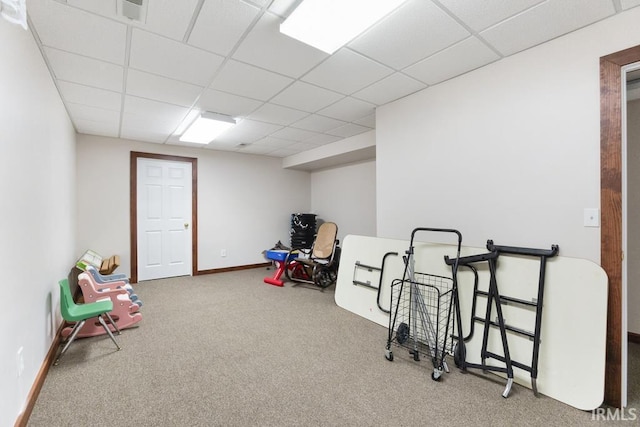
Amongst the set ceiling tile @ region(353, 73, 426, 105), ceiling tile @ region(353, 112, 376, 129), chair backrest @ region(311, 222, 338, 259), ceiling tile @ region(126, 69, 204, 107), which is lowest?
chair backrest @ region(311, 222, 338, 259)

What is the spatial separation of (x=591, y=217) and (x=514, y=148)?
70 cm

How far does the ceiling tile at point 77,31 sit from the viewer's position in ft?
5.73

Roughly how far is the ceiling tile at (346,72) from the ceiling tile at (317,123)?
0.90 metres

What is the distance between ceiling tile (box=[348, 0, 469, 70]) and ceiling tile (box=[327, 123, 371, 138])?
175cm

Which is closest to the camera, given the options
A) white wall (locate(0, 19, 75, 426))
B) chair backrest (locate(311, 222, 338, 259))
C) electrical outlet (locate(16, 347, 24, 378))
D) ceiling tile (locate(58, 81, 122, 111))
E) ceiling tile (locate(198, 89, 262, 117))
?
white wall (locate(0, 19, 75, 426))

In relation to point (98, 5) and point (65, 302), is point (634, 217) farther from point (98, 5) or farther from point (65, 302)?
point (65, 302)

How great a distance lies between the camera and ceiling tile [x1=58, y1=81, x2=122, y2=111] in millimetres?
2797

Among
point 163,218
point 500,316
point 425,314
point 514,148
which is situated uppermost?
point 514,148

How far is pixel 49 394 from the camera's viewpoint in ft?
6.31

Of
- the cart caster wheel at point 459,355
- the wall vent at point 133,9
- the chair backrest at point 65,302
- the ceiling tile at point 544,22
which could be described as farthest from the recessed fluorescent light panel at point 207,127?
the cart caster wheel at point 459,355

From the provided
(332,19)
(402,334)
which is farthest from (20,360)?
(332,19)

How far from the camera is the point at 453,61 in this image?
2373mm

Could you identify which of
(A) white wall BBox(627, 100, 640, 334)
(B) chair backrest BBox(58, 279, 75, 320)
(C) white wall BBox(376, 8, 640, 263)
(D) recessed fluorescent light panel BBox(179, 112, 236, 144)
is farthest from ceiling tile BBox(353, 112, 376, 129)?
(B) chair backrest BBox(58, 279, 75, 320)

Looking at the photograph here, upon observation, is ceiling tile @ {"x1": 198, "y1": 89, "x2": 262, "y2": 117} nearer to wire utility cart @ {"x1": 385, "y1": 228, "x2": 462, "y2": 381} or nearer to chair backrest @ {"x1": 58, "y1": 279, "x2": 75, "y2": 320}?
chair backrest @ {"x1": 58, "y1": 279, "x2": 75, "y2": 320}
